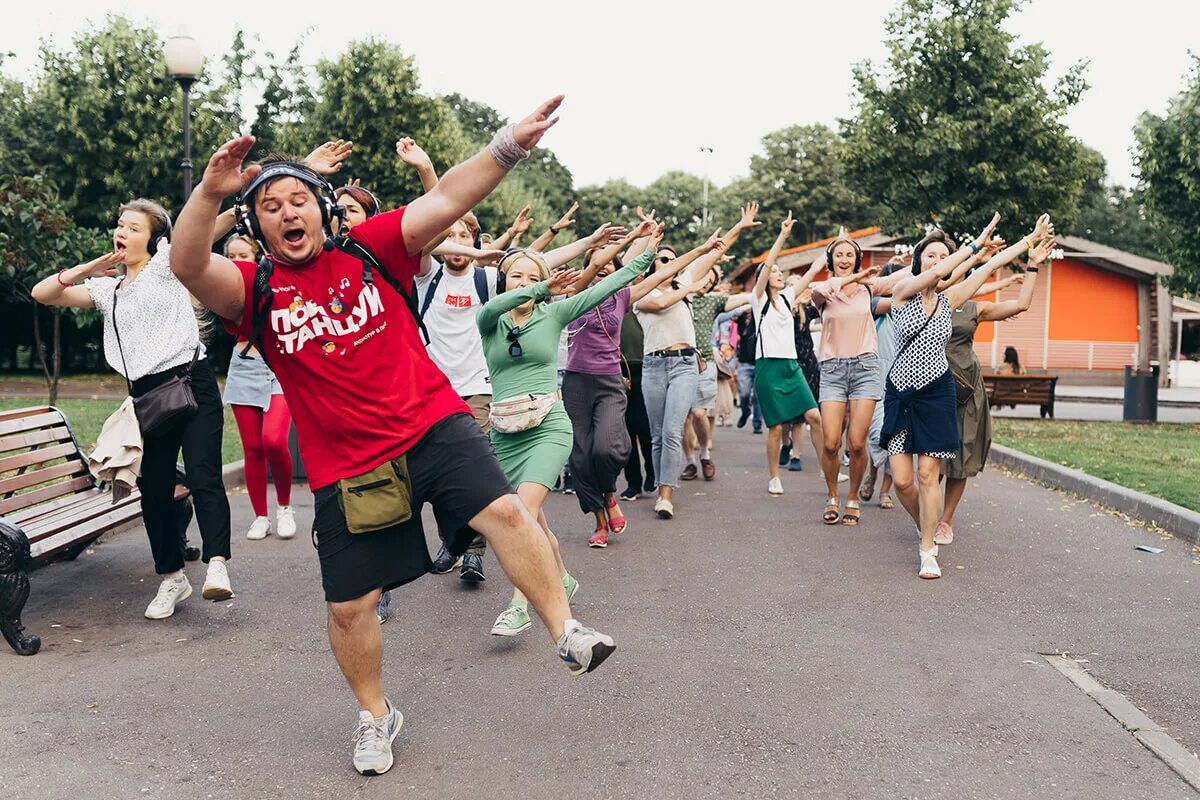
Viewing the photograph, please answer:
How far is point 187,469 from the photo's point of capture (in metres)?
5.86

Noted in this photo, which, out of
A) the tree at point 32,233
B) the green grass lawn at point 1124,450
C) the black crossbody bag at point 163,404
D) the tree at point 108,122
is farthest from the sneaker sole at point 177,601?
the tree at point 108,122

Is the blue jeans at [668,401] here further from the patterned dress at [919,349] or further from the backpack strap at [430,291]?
the backpack strap at [430,291]

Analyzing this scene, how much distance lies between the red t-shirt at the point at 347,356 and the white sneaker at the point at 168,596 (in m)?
2.46

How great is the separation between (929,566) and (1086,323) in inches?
1536

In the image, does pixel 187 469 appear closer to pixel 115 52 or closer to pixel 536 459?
pixel 536 459

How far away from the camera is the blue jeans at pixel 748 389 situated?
16672 millimetres

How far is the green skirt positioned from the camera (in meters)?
10.6

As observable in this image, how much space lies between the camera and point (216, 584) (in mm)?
5695

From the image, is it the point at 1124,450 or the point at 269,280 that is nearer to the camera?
the point at 269,280

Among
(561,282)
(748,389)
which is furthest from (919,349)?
(748,389)

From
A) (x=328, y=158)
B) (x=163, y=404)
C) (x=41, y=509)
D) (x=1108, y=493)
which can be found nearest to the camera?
(x=328, y=158)

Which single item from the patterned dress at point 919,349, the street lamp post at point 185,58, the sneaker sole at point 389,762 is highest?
the street lamp post at point 185,58

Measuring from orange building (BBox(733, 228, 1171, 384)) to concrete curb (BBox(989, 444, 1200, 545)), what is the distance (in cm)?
2914

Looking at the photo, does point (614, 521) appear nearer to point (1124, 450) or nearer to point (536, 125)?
point (536, 125)
